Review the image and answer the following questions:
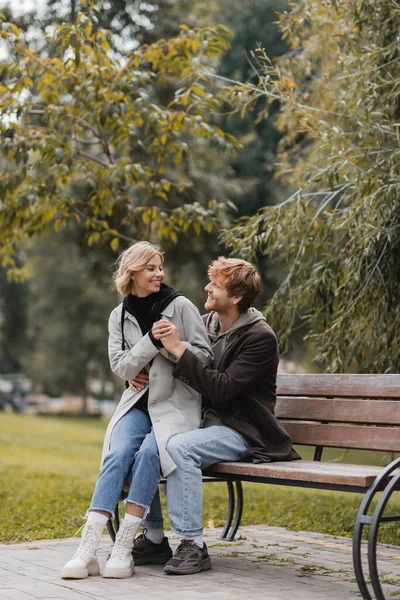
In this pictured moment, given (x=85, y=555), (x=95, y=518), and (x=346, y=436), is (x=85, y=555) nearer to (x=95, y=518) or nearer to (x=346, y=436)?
(x=95, y=518)

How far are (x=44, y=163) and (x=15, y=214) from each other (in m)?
0.55

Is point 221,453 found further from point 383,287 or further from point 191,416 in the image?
point 383,287

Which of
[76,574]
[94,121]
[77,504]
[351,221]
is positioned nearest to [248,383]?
[76,574]

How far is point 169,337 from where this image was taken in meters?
5.26

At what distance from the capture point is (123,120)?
8656mm

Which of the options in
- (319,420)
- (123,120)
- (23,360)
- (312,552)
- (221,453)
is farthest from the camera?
(23,360)

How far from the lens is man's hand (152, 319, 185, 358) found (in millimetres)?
5250

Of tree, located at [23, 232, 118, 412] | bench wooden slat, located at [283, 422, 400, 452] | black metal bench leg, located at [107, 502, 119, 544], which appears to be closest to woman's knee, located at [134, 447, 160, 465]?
black metal bench leg, located at [107, 502, 119, 544]

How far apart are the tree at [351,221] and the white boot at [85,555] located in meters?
2.84

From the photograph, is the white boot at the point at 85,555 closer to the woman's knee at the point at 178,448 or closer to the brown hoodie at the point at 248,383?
the woman's knee at the point at 178,448

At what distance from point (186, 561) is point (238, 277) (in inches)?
61.0

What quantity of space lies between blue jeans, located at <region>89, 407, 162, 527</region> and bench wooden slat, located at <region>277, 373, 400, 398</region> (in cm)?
105

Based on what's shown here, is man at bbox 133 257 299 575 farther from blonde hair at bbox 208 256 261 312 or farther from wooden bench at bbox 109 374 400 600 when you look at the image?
wooden bench at bbox 109 374 400 600

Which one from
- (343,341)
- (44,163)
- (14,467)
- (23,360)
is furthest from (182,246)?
(23,360)
